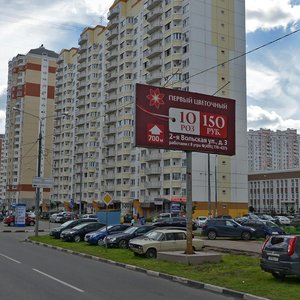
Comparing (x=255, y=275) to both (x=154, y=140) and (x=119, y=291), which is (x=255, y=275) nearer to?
(x=119, y=291)

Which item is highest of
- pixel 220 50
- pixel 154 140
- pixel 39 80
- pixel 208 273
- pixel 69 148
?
pixel 39 80

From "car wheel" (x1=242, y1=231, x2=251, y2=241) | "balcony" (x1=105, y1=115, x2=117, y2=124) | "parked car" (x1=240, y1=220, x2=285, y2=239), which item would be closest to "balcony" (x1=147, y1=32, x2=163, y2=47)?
"balcony" (x1=105, y1=115, x2=117, y2=124)

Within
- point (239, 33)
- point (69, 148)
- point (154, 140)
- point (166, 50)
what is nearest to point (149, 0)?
point (166, 50)

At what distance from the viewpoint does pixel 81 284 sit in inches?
509

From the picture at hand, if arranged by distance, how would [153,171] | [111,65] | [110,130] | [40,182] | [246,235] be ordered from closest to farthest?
[246,235]
[40,182]
[153,171]
[110,130]
[111,65]

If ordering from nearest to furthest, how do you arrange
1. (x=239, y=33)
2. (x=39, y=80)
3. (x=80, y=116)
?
1. (x=239, y=33)
2. (x=80, y=116)
3. (x=39, y=80)

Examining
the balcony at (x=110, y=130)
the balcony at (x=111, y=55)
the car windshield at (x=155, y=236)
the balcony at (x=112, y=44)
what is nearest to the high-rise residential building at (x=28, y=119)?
the balcony at (x=110, y=130)

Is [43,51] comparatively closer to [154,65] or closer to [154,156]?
[154,65]

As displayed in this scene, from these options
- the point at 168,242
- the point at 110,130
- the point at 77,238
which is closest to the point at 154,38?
the point at 110,130

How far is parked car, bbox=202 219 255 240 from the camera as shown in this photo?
108 ft

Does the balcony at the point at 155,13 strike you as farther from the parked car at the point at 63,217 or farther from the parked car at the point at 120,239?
the parked car at the point at 120,239

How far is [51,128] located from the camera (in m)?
136

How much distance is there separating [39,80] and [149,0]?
2278 inches

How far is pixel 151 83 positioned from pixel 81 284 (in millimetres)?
73294
